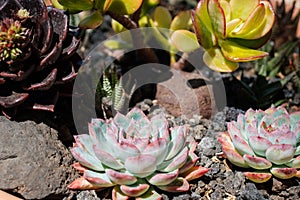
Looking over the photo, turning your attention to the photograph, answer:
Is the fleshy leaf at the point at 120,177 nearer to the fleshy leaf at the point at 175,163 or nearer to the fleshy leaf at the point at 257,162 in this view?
the fleshy leaf at the point at 175,163

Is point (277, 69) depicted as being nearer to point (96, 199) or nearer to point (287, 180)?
point (287, 180)

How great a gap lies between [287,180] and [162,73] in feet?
2.19

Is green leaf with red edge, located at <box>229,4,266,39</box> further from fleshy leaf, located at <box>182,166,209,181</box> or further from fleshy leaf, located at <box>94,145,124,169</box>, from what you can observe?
fleshy leaf, located at <box>94,145,124,169</box>

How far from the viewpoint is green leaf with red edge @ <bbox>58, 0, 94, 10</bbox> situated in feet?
4.98

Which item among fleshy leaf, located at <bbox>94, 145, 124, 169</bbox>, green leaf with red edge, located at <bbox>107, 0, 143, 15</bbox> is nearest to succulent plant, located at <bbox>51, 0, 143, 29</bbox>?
green leaf with red edge, located at <bbox>107, 0, 143, 15</bbox>

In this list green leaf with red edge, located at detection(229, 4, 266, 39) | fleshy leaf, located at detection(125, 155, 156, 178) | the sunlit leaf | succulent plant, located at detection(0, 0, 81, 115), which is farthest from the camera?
the sunlit leaf

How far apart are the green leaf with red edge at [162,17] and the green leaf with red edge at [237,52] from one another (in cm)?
33

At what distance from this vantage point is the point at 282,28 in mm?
2180

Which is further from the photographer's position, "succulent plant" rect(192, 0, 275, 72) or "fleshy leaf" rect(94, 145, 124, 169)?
"succulent plant" rect(192, 0, 275, 72)

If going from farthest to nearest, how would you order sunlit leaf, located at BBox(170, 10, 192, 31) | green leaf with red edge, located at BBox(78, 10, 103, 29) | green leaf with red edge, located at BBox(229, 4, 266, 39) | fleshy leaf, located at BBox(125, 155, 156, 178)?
sunlit leaf, located at BBox(170, 10, 192, 31)
green leaf with red edge, located at BBox(78, 10, 103, 29)
green leaf with red edge, located at BBox(229, 4, 266, 39)
fleshy leaf, located at BBox(125, 155, 156, 178)

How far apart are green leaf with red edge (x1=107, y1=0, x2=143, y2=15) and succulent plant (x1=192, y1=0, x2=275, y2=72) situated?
0.62 ft

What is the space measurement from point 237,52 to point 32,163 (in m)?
0.72

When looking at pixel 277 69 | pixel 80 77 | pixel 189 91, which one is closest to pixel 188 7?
pixel 277 69

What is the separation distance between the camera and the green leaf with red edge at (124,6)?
5.10ft
